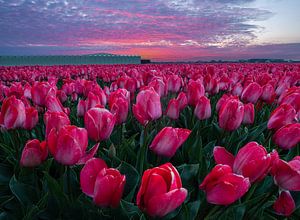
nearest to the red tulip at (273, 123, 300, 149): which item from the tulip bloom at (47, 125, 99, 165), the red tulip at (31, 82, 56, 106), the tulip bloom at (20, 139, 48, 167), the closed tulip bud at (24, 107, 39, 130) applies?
the tulip bloom at (47, 125, 99, 165)

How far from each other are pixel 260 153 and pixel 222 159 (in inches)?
8.6

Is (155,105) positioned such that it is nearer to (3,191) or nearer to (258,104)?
(3,191)

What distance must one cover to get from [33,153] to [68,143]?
0.83 ft

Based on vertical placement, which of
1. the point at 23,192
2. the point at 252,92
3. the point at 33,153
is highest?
the point at 252,92

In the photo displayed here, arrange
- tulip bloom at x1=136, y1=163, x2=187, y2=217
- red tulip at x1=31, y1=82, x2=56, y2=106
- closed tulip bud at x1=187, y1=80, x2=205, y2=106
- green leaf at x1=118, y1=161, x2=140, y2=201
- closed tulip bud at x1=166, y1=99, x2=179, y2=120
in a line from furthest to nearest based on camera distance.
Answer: closed tulip bud at x1=187, y1=80, x2=205, y2=106 → red tulip at x1=31, y1=82, x2=56, y2=106 → closed tulip bud at x1=166, y1=99, x2=179, y2=120 → green leaf at x1=118, y1=161, x2=140, y2=201 → tulip bloom at x1=136, y1=163, x2=187, y2=217

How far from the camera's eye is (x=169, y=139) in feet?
4.89

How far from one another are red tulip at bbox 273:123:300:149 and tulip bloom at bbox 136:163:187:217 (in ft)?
2.84

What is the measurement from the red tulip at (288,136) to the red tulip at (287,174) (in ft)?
1.55

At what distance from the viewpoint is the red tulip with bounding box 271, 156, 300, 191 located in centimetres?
112

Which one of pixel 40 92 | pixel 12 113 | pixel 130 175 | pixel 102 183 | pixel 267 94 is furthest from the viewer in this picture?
pixel 267 94

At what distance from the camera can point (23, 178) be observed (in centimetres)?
178

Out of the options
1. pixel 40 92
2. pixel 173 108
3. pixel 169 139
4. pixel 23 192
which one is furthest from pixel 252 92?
pixel 23 192

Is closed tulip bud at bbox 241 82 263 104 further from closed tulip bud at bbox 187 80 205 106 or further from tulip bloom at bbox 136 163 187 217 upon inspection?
tulip bloom at bbox 136 163 187 217

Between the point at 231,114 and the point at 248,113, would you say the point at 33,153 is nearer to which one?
the point at 231,114
